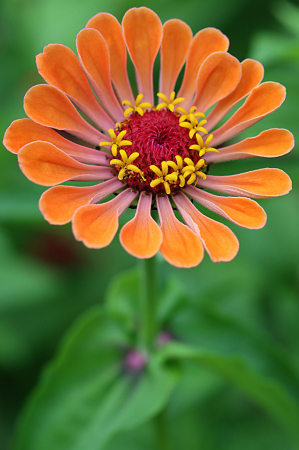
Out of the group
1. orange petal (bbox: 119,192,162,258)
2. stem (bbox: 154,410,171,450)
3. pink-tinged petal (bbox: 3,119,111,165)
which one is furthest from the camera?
stem (bbox: 154,410,171,450)

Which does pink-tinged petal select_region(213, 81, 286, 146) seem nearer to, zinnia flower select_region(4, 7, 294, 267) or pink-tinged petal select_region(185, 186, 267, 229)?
zinnia flower select_region(4, 7, 294, 267)

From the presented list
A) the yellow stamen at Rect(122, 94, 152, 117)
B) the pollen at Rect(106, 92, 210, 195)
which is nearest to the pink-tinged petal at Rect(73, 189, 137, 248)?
the pollen at Rect(106, 92, 210, 195)

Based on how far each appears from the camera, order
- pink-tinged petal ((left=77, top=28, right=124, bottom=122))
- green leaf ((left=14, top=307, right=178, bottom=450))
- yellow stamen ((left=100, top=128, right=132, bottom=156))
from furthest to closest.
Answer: green leaf ((left=14, top=307, right=178, bottom=450)) → yellow stamen ((left=100, top=128, right=132, bottom=156)) → pink-tinged petal ((left=77, top=28, right=124, bottom=122))

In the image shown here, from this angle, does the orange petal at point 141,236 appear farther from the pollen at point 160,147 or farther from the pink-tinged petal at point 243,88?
the pink-tinged petal at point 243,88

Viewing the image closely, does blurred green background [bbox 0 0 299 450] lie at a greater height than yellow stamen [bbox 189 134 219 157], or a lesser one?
lesser

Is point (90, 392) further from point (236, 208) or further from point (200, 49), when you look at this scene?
point (200, 49)

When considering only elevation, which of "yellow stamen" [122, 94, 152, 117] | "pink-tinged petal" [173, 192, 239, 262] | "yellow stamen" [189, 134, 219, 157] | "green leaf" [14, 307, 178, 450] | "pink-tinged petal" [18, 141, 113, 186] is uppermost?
"yellow stamen" [122, 94, 152, 117]
